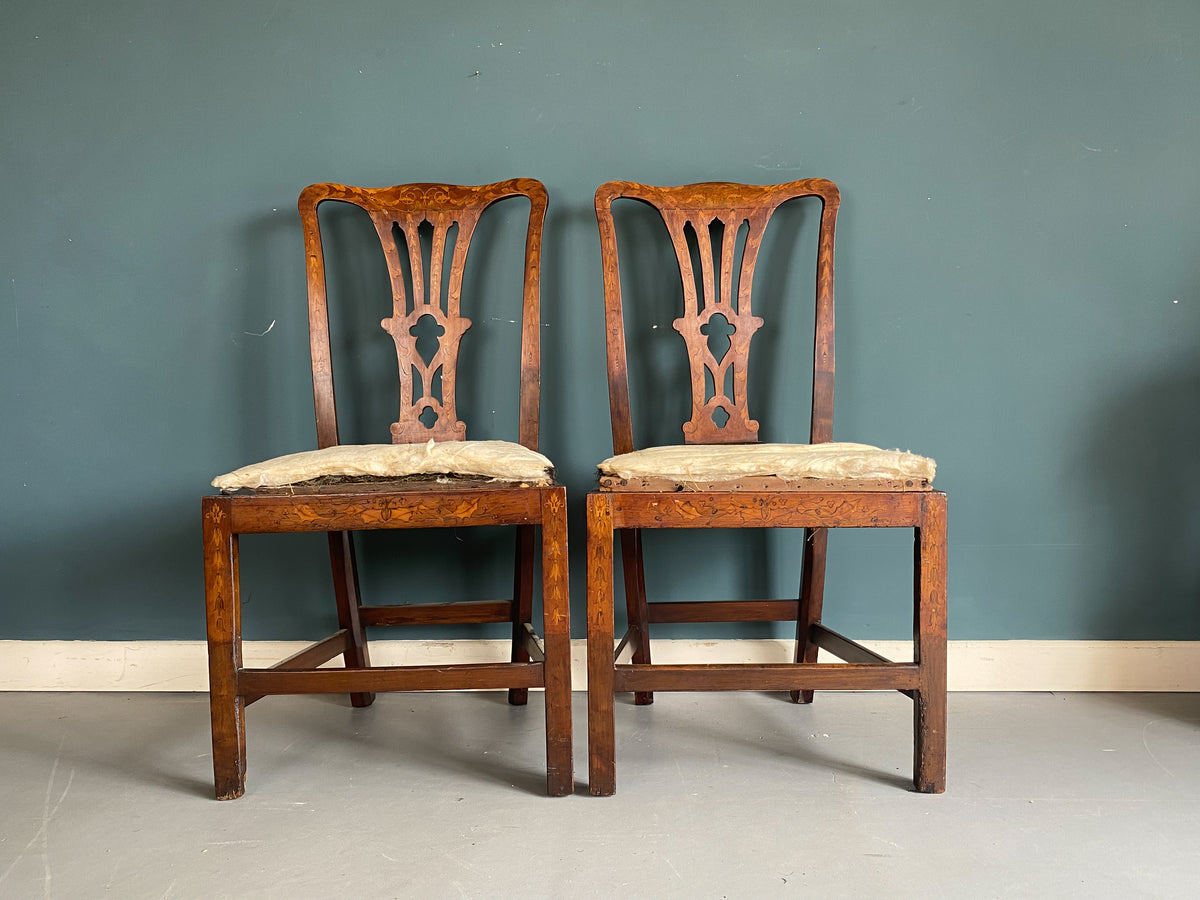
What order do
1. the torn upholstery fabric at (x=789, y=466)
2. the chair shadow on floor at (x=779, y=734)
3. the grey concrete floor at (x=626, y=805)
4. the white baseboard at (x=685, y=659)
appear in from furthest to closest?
the white baseboard at (x=685, y=659) → the chair shadow on floor at (x=779, y=734) → the torn upholstery fabric at (x=789, y=466) → the grey concrete floor at (x=626, y=805)

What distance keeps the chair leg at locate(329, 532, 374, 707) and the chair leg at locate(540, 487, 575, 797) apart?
510 millimetres

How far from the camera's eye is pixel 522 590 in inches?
67.6

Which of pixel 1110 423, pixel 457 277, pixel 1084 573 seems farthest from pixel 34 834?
pixel 1110 423

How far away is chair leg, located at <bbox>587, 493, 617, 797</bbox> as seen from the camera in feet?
4.39

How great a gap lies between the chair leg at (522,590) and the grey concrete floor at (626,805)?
139 millimetres

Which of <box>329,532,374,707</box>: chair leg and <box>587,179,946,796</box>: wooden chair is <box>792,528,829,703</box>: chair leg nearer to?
<box>587,179,946,796</box>: wooden chair

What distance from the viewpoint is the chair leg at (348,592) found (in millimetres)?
1705

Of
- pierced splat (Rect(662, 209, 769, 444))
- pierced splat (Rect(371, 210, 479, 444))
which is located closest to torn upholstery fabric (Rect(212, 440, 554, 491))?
pierced splat (Rect(371, 210, 479, 444))

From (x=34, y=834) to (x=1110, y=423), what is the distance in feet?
6.72

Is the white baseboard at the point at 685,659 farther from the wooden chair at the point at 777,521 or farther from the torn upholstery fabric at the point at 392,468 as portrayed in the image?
the torn upholstery fabric at the point at 392,468

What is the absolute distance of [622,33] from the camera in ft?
6.11

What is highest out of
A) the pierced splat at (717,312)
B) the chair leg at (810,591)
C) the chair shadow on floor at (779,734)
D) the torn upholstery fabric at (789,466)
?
the pierced splat at (717,312)

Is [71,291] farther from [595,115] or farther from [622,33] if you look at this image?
[622,33]

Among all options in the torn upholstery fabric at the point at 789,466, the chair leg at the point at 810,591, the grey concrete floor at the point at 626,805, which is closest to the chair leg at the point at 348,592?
the grey concrete floor at the point at 626,805
